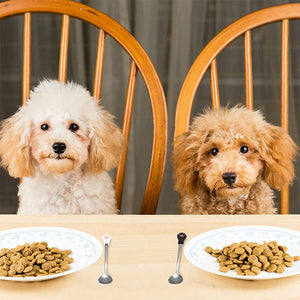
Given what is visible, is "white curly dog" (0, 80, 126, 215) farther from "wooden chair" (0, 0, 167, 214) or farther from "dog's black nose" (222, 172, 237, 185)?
"dog's black nose" (222, 172, 237, 185)

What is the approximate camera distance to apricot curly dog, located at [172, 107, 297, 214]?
1017 mm

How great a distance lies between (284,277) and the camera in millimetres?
545

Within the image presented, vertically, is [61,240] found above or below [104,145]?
below

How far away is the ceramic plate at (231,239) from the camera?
59cm

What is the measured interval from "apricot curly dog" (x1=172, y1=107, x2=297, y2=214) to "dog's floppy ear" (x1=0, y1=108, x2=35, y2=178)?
42cm

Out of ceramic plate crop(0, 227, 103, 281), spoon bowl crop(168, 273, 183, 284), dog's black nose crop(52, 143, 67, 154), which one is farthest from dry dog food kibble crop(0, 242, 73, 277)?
dog's black nose crop(52, 143, 67, 154)

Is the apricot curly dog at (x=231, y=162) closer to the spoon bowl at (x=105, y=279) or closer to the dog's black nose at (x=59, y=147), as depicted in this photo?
the dog's black nose at (x=59, y=147)

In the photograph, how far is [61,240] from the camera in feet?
2.18

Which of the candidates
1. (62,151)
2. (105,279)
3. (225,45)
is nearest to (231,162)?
(225,45)

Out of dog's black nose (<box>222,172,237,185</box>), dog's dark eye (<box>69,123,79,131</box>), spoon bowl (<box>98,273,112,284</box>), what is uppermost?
dog's dark eye (<box>69,123,79,131</box>)

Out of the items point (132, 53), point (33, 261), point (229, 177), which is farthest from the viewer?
point (132, 53)

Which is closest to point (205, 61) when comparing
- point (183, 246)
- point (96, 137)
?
point (96, 137)

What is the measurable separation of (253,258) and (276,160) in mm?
556

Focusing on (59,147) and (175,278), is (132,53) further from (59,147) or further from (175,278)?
(175,278)
